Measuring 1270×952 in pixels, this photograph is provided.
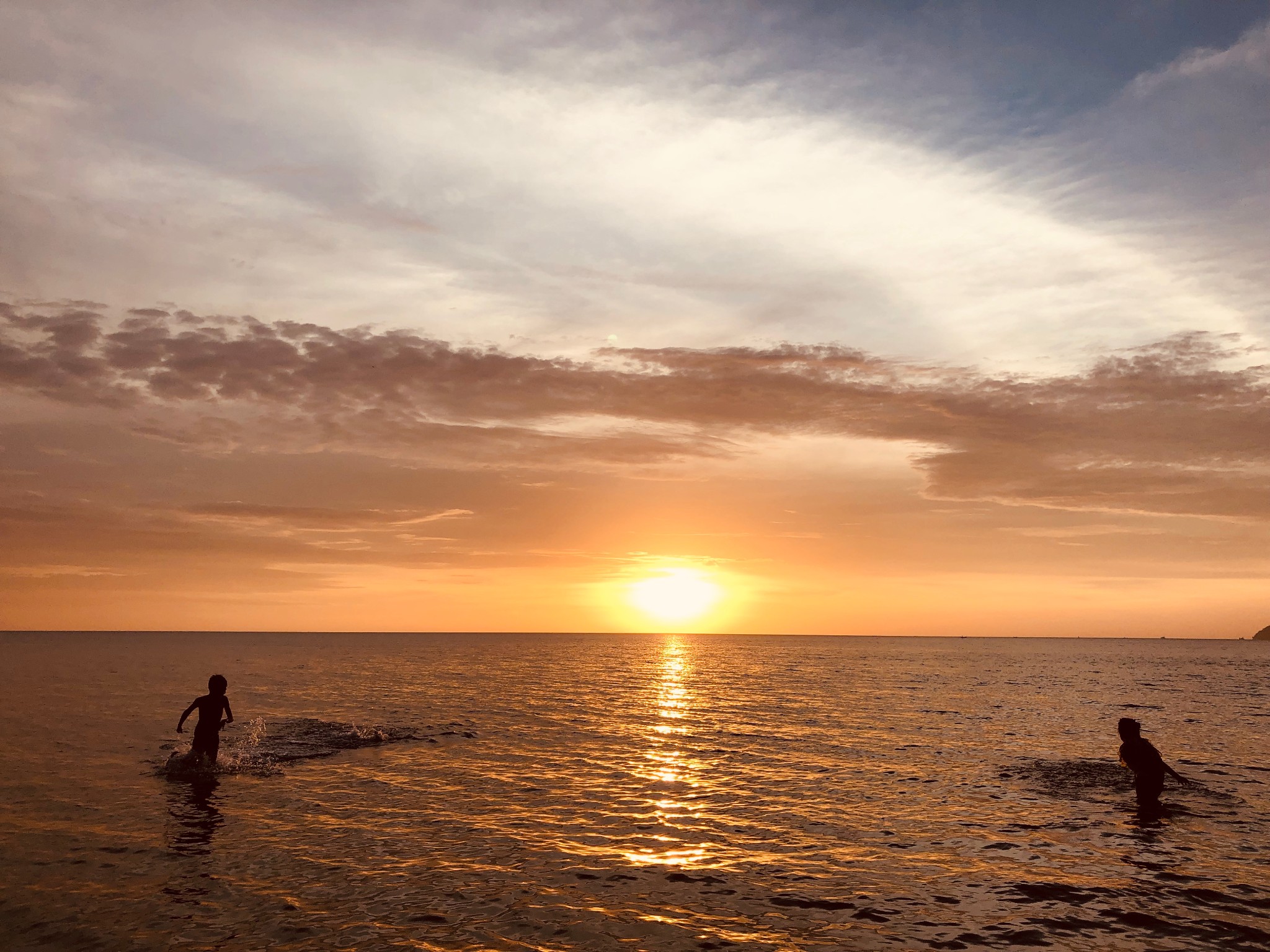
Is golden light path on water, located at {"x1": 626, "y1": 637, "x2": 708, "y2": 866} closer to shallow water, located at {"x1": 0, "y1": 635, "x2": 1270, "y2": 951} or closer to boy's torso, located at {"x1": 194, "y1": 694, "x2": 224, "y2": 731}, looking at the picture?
shallow water, located at {"x1": 0, "y1": 635, "x2": 1270, "y2": 951}

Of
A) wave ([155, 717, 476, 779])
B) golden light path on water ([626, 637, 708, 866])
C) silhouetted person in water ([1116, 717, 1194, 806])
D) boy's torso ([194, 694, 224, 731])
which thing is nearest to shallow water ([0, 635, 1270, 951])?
golden light path on water ([626, 637, 708, 866])

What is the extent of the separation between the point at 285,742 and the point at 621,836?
21.0 m

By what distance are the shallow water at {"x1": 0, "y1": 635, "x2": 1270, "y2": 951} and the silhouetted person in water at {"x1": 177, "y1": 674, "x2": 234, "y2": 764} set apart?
964mm

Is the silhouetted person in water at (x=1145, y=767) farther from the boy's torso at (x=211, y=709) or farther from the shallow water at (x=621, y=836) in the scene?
the boy's torso at (x=211, y=709)

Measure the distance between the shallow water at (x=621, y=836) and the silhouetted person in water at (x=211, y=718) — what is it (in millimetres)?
964

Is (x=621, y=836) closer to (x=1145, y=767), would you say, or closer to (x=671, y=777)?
(x=671, y=777)

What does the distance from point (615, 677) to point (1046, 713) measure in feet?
162

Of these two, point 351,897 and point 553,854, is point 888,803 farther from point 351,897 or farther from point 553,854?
point 351,897

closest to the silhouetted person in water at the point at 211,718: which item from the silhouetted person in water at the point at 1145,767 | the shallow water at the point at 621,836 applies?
the shallow water at the point at 621,836

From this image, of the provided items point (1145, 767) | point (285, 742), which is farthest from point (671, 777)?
point (285, 742)

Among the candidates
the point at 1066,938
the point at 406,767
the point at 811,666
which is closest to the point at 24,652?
the point at 811,666

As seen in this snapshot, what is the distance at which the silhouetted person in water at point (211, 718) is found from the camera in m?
24.2

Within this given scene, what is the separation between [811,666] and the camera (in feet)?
416

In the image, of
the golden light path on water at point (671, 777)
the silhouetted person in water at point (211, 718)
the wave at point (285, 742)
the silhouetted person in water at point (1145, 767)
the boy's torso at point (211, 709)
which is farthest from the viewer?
the wave at point (285, 742)
